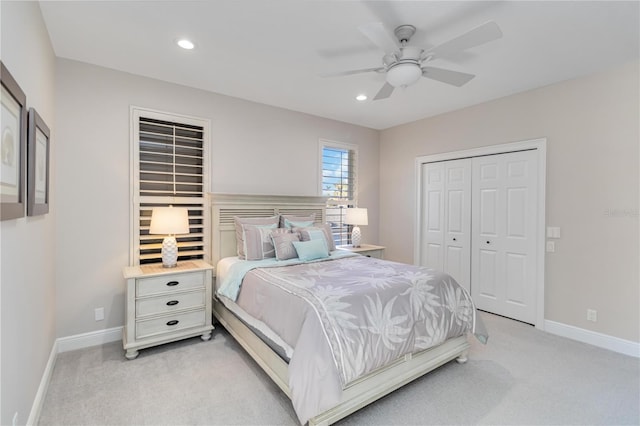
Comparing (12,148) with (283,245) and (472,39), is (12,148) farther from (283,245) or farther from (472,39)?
(472,39)

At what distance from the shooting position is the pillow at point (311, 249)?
10.7 ft

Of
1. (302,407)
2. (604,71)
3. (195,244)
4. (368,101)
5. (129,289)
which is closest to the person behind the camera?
(302,407)

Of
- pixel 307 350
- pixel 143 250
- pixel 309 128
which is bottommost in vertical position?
pixel 307 350

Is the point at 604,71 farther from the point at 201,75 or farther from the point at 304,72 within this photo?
the point at 201,75

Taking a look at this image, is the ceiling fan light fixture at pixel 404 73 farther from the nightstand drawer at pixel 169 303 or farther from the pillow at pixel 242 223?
the nightstand drawer at pixel 169 303

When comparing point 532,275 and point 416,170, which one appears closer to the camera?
point 532,275

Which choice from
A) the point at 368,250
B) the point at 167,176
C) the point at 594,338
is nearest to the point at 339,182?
Answer: the point at 368,250

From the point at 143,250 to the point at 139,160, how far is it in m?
0.95

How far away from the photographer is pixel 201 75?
3.25 m

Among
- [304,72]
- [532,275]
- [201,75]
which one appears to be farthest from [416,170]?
[201,75]

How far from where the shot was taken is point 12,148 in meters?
1.54

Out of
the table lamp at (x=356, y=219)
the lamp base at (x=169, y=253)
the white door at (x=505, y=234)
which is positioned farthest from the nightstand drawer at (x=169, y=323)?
the white door at (x=505, y=234)

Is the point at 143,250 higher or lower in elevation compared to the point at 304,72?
lower

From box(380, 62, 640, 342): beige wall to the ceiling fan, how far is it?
5.87 ft
